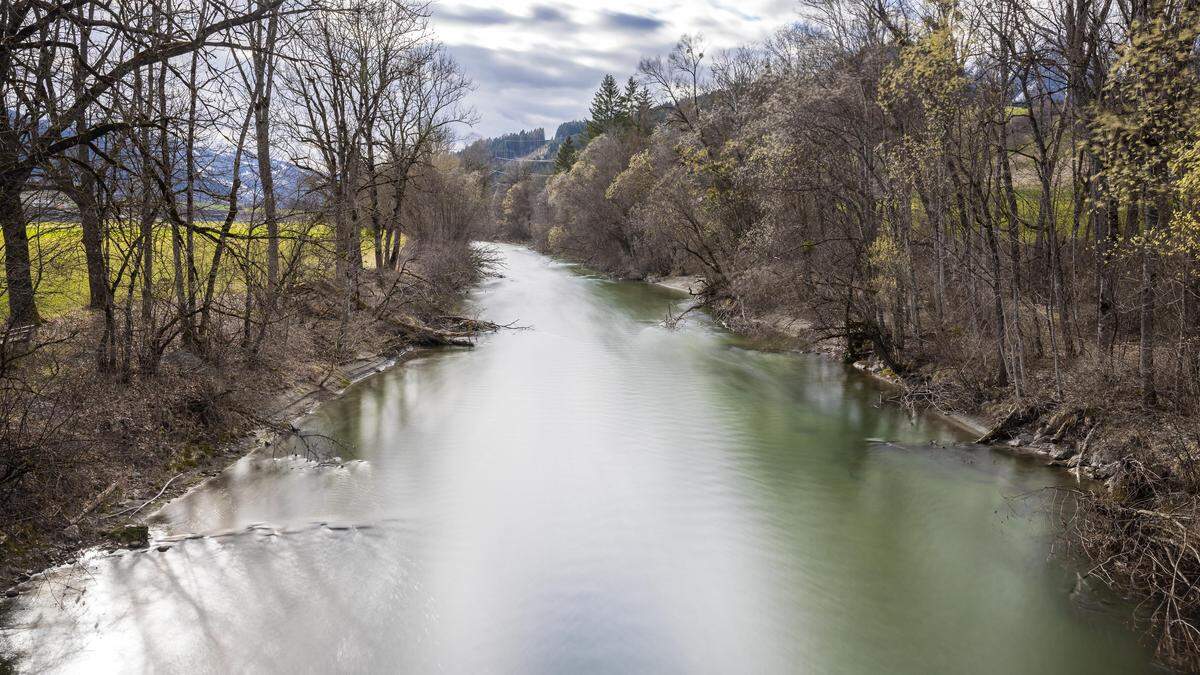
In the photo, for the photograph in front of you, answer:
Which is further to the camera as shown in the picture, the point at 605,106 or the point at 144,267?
the point at 605,106

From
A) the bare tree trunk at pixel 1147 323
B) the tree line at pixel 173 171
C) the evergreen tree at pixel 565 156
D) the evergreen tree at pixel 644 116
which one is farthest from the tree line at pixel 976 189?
the evergreen tree at pixel 565 156

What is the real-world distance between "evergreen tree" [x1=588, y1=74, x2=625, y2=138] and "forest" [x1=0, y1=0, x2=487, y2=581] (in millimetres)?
47254

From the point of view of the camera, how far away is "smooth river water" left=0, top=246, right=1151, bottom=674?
7180 millimetres

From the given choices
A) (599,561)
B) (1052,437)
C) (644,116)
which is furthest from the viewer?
(644,116)

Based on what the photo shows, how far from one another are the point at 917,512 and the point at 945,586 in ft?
7.03

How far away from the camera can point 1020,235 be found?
50.0 ft

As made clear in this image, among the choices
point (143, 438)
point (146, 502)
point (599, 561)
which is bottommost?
point (599, 561)

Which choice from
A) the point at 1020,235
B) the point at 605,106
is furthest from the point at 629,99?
the point at 1020,235

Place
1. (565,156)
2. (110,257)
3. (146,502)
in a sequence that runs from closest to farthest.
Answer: (146,502) < (110,257) < (565,156)

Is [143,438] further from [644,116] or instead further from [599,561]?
[644,116]

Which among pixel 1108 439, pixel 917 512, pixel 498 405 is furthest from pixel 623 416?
pixel 1108 439

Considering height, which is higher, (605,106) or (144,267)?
(605,106)

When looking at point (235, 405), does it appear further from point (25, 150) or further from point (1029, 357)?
point (1029, 357)

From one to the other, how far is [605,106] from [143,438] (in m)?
65.9
